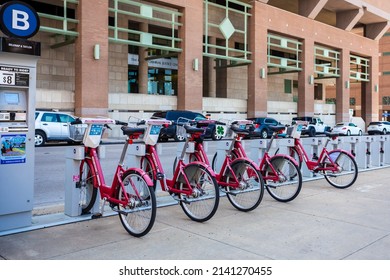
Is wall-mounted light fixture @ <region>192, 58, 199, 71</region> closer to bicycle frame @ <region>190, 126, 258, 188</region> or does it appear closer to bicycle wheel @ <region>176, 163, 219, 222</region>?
bicycle frame @ <region>190, 126, 258, 188</region>

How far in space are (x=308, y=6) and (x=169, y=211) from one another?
37.2 metres

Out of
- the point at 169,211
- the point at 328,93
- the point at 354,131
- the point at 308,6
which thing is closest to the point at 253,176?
the point at 169,211

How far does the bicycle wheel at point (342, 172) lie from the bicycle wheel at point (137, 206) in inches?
189

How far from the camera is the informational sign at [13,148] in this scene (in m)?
5.11

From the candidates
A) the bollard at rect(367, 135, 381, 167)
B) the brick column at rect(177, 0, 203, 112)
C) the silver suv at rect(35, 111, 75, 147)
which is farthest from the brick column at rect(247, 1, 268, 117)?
the bollard at rect(367, 135, 381, 167)

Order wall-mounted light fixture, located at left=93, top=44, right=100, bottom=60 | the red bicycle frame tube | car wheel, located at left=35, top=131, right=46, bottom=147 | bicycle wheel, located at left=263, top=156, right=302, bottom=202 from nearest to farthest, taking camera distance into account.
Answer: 1. the red bicycle frame tube
2. bicycle wheel, located at left=263, top=156, right=302, bottom=202
3. car wheel, located at left=35, top=131, right=46, bottom=147
4. wall-mounted light fixture, located at left=93, top=44, right=100, bottom=60

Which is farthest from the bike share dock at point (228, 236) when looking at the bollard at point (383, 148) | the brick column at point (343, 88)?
the brick column at point (343, 88)

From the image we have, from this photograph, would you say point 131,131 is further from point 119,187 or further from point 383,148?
point 383,148

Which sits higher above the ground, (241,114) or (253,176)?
(241,114)

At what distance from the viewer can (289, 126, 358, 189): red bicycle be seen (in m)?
8.52

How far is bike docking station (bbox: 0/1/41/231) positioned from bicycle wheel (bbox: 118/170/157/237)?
1.22 meters

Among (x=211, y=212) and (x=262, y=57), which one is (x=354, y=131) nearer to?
(x=262, y=57)

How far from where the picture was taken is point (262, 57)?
34.8 m

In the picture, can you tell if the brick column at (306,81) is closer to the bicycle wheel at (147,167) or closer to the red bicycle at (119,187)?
the bicycle wheel at (147,167)
